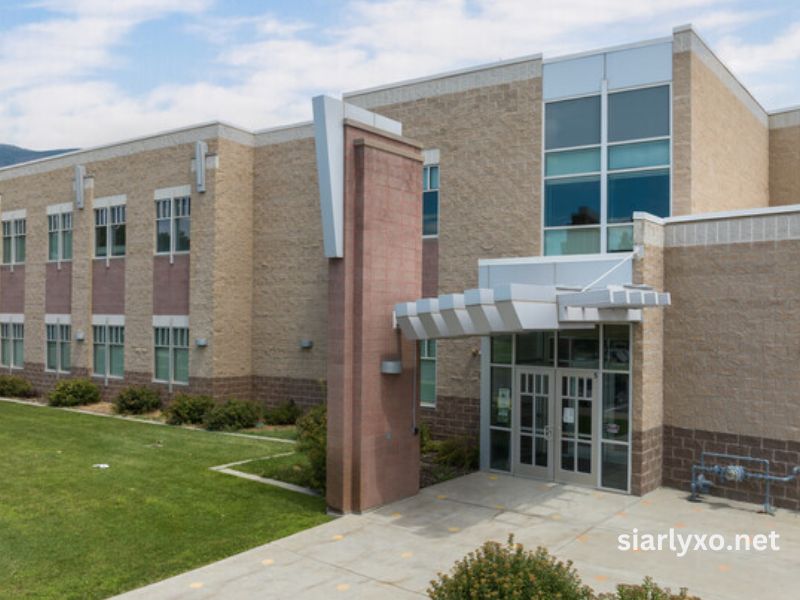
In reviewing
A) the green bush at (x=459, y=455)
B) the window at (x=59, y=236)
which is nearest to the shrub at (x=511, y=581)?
the green bush at (x=459, y=455)

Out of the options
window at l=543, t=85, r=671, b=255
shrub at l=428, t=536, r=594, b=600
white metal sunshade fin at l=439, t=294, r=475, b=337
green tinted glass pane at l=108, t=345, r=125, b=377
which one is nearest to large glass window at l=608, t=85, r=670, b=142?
window at l=543, t=85, r=671, b=255

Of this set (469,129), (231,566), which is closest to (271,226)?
(469,129)

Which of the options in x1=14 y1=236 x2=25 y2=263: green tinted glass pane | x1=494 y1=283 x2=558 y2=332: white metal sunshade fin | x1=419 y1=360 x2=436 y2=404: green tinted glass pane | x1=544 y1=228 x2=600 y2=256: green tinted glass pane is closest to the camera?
x1=494 y1=283 x2=558 y2=332: white metal sunshade fin

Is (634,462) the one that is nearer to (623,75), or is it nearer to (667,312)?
(667,312)

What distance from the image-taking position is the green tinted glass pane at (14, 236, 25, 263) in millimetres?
31141

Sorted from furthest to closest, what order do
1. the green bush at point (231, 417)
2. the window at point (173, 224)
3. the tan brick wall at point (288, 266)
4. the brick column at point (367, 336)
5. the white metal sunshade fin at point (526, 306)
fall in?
the window at point (173, 224)
the tan brick wall at point (288, 266)
the green bush at point (231, 417)
the brick column at point (367, 336)
the white metal sunshade fin at point (526, 306)

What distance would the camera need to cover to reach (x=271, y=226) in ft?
A: 79.0

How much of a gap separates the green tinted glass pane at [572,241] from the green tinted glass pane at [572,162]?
1.49 m

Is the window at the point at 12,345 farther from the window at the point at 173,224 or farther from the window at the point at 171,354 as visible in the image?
the window at the point at 173,224

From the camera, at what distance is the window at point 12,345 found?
3106 centimetres

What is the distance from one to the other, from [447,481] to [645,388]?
15.0ft

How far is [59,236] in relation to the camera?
29.2 m

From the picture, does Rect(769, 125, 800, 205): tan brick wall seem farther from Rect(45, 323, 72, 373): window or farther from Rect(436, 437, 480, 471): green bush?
Rect(45, 323, 72, 373): window
